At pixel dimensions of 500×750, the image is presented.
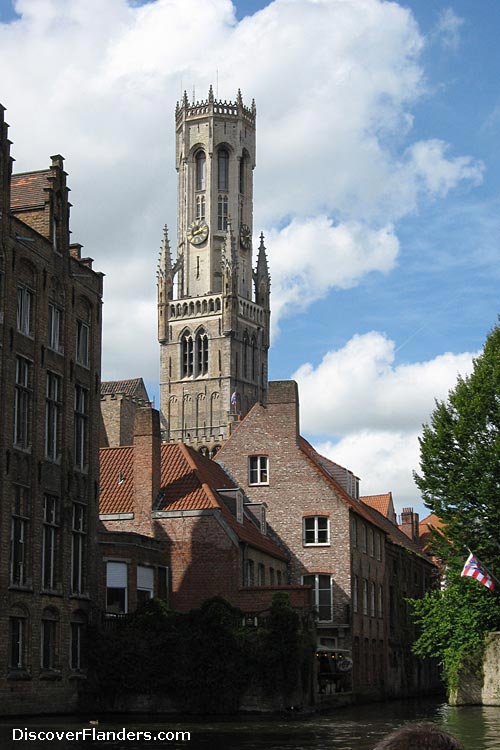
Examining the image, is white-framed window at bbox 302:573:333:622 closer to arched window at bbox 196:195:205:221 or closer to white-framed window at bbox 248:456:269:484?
white-framed window at bbox 248:456:269:484

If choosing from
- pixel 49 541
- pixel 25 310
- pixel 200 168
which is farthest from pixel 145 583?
pixel 200 168

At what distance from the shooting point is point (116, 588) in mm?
39406

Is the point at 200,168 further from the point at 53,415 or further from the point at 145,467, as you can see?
the point at 53,415

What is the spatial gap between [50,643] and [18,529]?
166 inches

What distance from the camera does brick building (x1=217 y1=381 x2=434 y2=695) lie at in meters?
50.6

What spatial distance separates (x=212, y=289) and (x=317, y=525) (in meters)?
107

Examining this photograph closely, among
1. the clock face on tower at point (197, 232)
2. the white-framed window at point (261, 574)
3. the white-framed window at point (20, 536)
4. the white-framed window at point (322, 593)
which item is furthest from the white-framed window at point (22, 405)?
the clock face on tower at point (197, 232)

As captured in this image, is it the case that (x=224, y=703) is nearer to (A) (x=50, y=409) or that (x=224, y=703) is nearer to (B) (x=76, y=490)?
(B) (x=76, y=490)

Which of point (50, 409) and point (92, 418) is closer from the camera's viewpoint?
point (50, 409)

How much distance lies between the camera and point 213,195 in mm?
160000

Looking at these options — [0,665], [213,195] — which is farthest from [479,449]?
[213,195]

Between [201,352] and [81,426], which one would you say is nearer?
[81,426]

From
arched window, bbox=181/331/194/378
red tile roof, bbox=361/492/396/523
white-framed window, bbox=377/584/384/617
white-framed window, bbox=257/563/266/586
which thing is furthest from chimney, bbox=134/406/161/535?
arched window, bbox=181/331/194/378

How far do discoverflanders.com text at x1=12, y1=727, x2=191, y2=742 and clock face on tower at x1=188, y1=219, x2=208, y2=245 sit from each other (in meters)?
134
